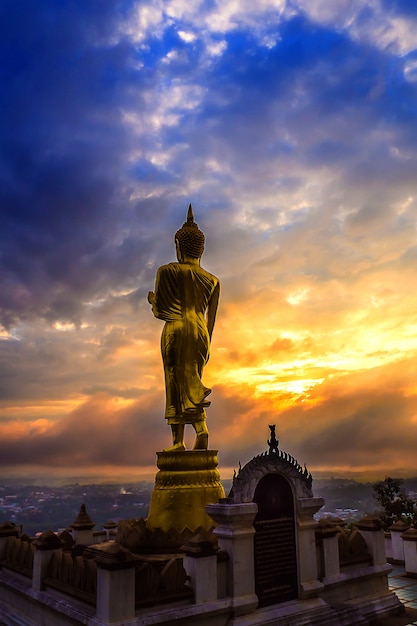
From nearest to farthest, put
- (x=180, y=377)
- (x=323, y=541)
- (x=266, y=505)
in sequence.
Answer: (x=266, y=505)
(x=323, y=541)
(x=180, y=377)

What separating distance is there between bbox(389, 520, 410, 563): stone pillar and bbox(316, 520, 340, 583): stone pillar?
A: 6153 millimetres

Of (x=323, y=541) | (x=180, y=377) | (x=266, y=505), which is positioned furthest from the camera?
(x=180, y=377)

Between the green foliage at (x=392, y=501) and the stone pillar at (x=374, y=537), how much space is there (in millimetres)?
10215

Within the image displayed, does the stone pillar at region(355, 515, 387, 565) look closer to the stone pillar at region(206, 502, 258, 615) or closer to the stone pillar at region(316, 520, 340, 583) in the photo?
the stone pillar at region(316, 520, 340, 583)

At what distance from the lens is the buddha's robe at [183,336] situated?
14.7m

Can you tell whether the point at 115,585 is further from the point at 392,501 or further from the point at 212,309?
the point at 392,501

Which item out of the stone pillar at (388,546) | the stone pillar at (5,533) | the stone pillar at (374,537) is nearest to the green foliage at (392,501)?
the stone pillar at (388,546)

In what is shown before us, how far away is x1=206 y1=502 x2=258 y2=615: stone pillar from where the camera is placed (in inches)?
382

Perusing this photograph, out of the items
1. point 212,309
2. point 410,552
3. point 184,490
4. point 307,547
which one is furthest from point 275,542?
point 212,309

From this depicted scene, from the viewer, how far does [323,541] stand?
37.8 feet

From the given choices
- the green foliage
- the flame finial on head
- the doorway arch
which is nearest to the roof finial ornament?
the doorway arch

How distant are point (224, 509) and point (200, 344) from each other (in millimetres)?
6115

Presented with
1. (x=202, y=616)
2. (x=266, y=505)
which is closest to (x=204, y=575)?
(x=202, y=616)

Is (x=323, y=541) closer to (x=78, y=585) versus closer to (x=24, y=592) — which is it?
(x=78, y=585)
